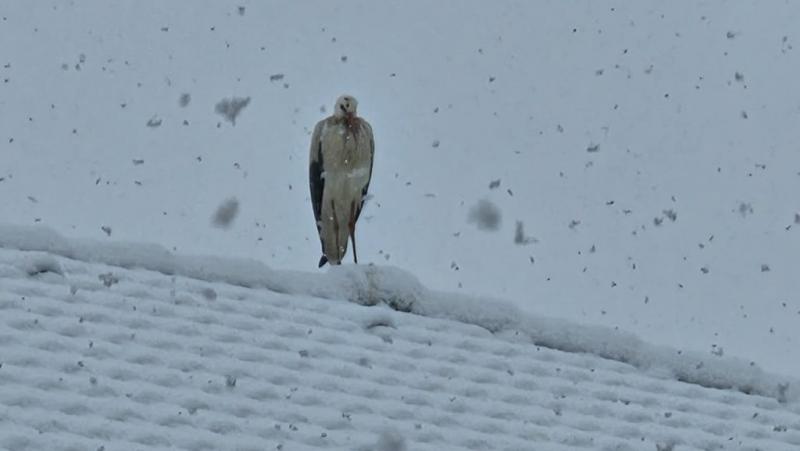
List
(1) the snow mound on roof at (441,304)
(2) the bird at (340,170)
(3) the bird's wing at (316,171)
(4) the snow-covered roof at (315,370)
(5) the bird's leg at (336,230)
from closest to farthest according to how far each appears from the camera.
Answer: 1. (4) the snow-covered roof at (315,370)
2. (1) the snow mound on roof at (441,304)
3. (2) the bird at (340,170)
4. (3) the bird's wing at (316,171)
5. (5) the bird's leg at (336,230)

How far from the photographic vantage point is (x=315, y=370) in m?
5.20

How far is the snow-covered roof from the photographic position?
Answer: 15.6ft

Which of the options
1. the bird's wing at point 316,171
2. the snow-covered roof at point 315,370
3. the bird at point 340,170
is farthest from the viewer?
the bird's wing at point 316,171

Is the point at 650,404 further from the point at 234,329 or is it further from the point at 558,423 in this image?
the point at 234,329

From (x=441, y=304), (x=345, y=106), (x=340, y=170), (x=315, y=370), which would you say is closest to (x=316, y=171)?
(x=340, y=170)

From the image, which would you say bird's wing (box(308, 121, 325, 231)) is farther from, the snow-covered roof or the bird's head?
the snow-covered roof

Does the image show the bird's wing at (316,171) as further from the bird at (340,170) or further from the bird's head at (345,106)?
the bird's head at (345,106)

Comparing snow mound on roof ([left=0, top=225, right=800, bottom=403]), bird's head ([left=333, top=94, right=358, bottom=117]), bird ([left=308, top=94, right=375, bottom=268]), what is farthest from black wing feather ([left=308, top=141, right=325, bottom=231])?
snow mound on roof ([left=0, top=225, right=800, bottom=403])

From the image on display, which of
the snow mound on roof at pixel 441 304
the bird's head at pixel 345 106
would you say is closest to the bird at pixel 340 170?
the bird's head at pixel 345 106

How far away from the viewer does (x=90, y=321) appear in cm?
516

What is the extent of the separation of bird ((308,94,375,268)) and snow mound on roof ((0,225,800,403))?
3975 mm

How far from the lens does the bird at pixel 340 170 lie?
394 inches

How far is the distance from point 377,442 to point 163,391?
0.62 metres

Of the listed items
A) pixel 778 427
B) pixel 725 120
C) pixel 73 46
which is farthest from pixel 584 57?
pixel 778 427
